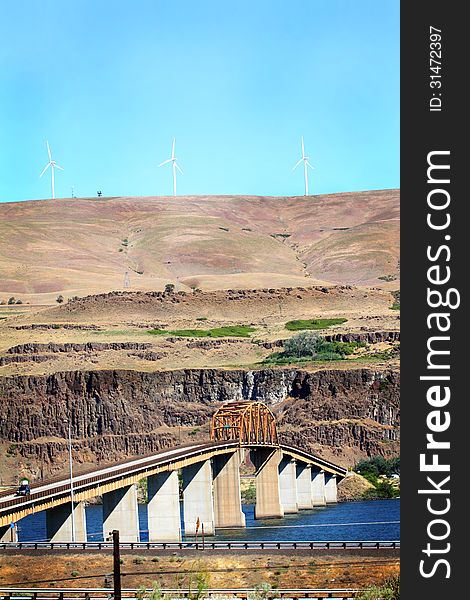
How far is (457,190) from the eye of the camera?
2923 cm

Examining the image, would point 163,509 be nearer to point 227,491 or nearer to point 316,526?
point 316,526

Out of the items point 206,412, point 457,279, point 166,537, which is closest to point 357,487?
point 206,412

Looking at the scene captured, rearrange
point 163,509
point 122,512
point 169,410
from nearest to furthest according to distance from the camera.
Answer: point 122,512 < point 163,509 < point 169,410

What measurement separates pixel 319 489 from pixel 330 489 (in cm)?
391

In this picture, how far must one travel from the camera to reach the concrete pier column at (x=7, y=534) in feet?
288

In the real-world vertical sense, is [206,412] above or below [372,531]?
above

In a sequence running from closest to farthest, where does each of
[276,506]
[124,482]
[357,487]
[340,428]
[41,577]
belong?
1. [41,577]
2. [124,482]
3. [276,506]
4. [357,487]
5. [340,428]

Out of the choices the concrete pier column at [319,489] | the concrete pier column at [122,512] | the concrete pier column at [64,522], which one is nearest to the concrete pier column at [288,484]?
the concrete pier column at [319,489]

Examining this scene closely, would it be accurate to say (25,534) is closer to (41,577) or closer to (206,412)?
(41,577)

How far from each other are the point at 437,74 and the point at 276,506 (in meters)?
109

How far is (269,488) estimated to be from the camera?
137 m

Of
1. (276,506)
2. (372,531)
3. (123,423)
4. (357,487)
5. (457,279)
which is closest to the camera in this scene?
(457,279)

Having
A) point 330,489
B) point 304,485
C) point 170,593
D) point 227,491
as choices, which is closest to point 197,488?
point 227,491

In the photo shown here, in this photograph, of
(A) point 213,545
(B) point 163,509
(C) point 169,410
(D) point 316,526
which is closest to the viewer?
(A) point 213,545
